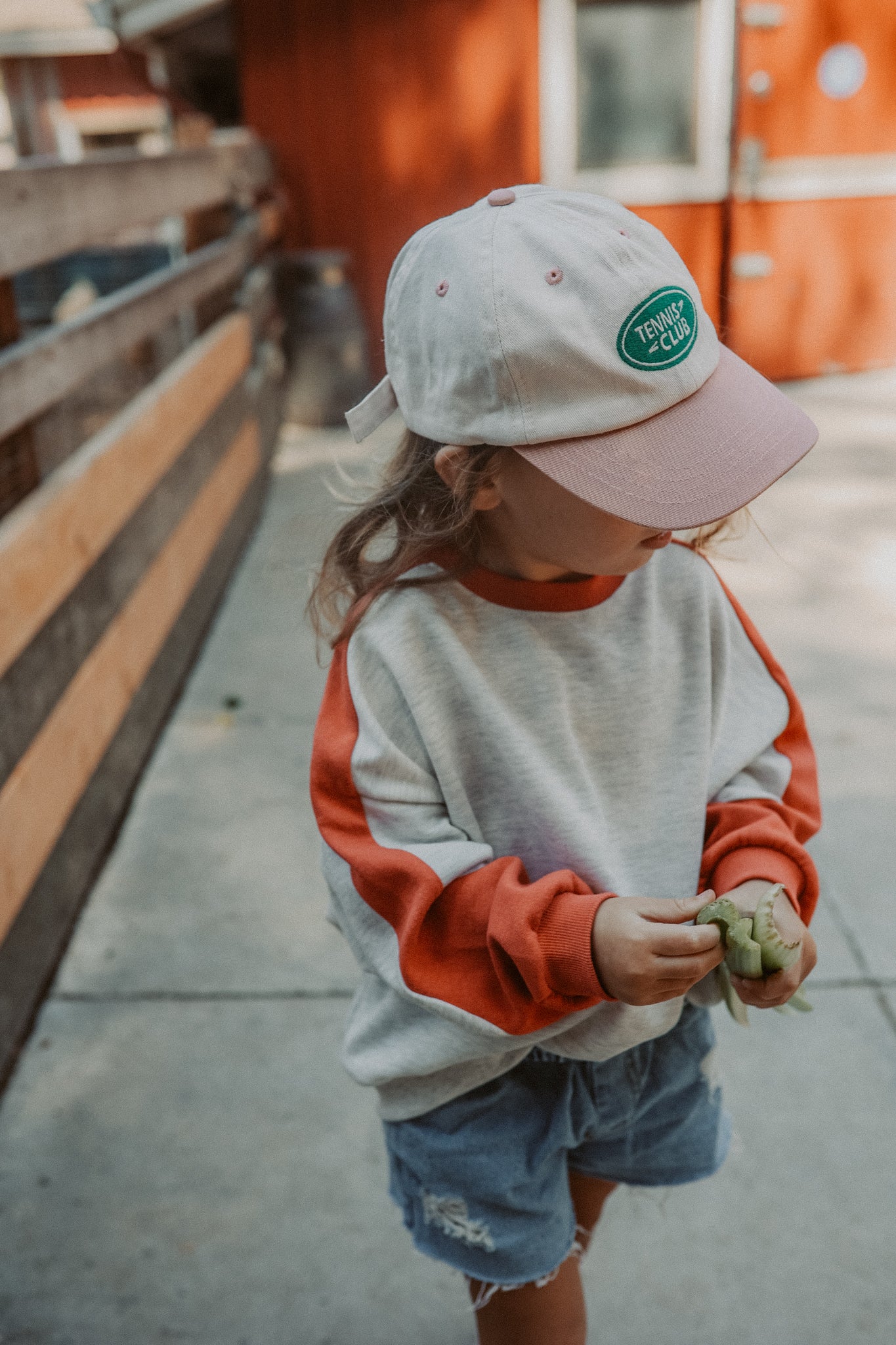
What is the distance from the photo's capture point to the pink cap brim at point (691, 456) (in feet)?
3.44

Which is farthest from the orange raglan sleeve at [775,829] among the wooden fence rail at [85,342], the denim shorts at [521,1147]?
the wooden fence rail at [85,342]

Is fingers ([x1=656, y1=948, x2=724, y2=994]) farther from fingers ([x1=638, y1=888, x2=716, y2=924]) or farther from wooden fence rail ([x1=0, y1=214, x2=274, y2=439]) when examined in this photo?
wooden fence rail ([x1=0, y1=214, x2=274, y2=439])

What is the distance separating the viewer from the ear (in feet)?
3.60

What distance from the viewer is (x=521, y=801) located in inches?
45.9

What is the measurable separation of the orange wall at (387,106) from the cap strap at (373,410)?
6286 millimetres

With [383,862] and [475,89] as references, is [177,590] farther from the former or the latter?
[475,89]

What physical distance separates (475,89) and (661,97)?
3.50 ft

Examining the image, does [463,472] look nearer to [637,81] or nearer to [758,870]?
[758,870]

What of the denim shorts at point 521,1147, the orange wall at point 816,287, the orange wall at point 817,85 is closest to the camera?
the denim shorts at point 521,1147

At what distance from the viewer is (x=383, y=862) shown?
1104mm

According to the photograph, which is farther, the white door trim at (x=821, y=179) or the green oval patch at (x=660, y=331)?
the white door trim at (x=821, y=179)

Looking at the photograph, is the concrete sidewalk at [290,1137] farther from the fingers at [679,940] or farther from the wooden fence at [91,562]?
the fingers at [679,940]

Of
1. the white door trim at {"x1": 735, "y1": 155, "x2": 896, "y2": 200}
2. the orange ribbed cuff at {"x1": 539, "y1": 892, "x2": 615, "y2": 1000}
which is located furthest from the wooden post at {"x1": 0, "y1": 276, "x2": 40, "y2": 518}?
the white door trim at {"x1": 735, "y1": 155, "x2": 896, "y2": 200}

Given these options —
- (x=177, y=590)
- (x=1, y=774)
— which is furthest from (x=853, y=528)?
(x=1, y=774)
